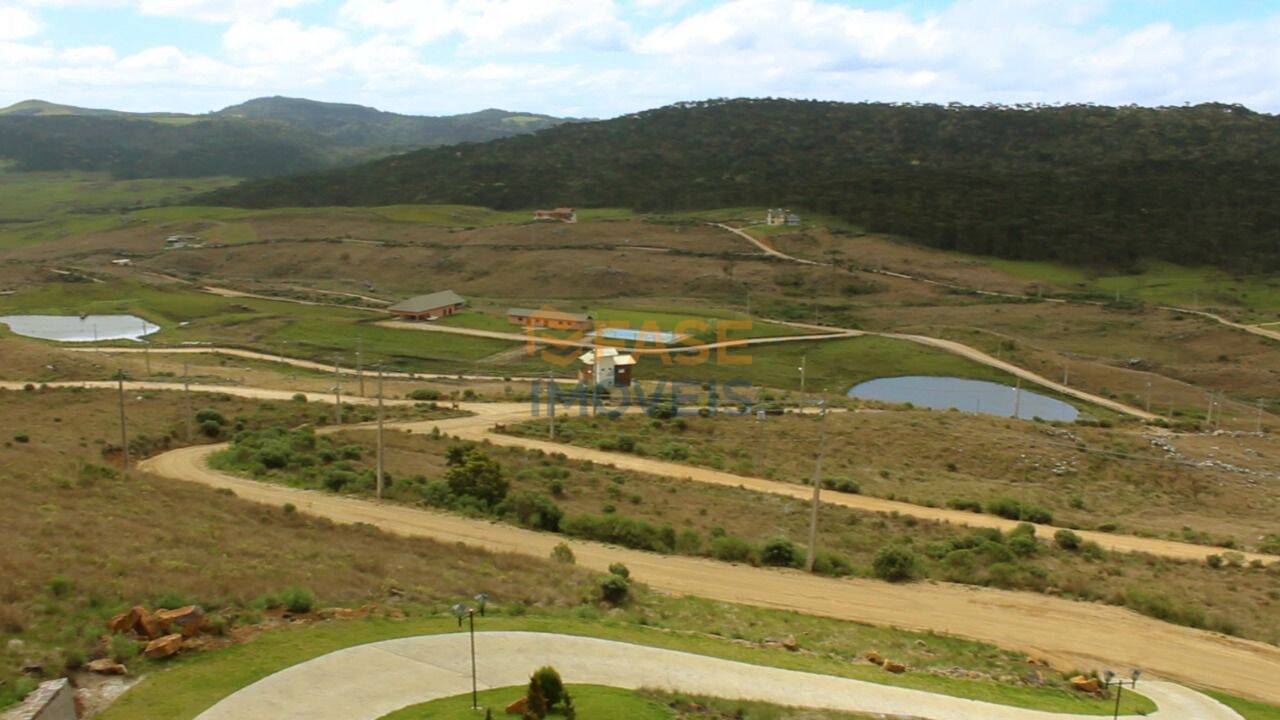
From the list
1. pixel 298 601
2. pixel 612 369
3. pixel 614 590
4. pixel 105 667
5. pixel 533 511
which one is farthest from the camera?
pixel 612 369

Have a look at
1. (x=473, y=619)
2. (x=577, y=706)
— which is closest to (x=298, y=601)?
(x=473, y=619)

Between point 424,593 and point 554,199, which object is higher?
point 554,199

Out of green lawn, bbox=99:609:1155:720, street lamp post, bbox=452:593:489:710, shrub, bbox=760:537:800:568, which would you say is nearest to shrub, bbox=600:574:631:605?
green lawn, bbox=99:609:1155:720

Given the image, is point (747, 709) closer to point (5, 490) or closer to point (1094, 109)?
point (5, 490)

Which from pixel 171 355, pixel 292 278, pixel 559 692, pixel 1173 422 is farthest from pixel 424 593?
pixel 292 278

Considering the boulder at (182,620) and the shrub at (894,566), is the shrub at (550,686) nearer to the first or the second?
the boulder at (182,620)

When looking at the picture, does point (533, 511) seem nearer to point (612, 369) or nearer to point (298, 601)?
point (298, 601)

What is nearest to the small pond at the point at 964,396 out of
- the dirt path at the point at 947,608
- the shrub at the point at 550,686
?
the dirt path at the point at 947,608
